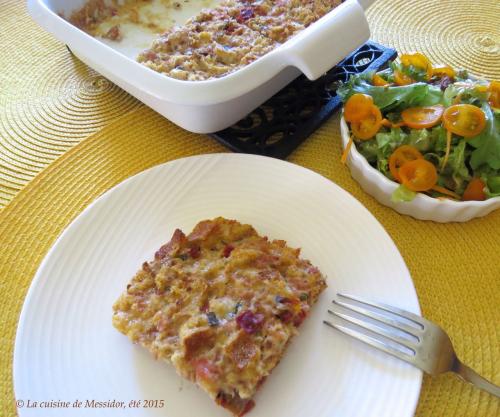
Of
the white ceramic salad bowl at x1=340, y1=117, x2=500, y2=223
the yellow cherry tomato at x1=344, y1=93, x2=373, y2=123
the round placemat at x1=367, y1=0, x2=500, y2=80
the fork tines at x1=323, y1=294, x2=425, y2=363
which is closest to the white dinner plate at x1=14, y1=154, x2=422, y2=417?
the fork tines at x1=323, y1=294, x2=425, y2=363

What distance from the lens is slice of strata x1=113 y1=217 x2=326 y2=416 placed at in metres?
0.82

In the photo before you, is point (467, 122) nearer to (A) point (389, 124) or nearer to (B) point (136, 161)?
(A) point (389, 124)

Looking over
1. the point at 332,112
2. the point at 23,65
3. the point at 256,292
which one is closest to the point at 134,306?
the point at 256,292

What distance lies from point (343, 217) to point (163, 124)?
25.5 inches

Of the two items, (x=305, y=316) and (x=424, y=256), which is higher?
(x=305, y=316)

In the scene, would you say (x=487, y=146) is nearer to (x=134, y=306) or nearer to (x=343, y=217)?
(x=343, y=217)

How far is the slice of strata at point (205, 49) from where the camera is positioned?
1.33m

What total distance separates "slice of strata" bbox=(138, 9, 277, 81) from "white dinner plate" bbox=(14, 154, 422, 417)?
12.9 inches

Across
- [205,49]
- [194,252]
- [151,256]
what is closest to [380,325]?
[194,252]

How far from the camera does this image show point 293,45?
1047mm

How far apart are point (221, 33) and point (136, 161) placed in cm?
50

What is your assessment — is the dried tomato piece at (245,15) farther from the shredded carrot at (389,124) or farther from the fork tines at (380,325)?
the fork tines at (380,325)

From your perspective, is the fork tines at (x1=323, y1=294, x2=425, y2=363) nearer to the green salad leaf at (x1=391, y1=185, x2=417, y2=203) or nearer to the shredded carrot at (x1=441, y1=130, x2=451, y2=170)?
the green salad leaf at (x1=391, y1=185, x2=417, y2=203)

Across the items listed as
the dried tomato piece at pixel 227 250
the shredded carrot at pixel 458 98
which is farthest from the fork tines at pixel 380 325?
the shredded carrot at pixel 458 98
